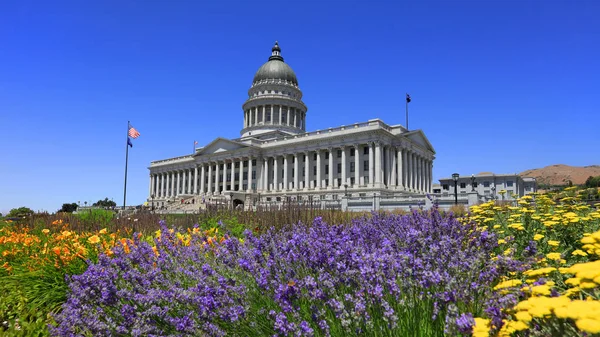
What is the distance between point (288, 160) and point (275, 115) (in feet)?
65.9

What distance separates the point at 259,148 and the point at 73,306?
249 feet

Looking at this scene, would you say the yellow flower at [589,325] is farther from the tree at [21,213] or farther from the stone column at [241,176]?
the stone column at [241,176]

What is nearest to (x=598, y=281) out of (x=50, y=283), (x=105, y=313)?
(x=105, y=313)

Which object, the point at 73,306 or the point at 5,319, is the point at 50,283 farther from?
the point at 73,306

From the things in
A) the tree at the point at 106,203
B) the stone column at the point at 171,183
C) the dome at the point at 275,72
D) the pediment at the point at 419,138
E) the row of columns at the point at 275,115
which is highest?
the dome at the point at 275,72

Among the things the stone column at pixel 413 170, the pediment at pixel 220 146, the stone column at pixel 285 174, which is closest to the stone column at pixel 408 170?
the stone column at pixel 413 170

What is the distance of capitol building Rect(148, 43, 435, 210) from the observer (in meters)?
65.9

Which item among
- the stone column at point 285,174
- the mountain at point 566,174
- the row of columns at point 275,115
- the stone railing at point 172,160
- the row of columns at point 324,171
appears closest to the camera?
the row of columns at point 324,171

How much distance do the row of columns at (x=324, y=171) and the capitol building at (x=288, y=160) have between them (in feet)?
0.55

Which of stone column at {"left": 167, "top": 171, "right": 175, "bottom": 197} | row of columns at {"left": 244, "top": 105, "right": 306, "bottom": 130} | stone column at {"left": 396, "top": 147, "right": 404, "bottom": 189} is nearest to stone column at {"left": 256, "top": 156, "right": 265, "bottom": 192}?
row of columns at {"left": 244, "top": 105, "right": 306, "bottom": 130}

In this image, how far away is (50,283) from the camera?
24.8ft

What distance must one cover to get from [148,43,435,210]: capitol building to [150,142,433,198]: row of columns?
0.17 metres

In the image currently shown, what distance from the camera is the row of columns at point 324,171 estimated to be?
65.9m

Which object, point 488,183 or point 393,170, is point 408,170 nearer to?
point 393,170
